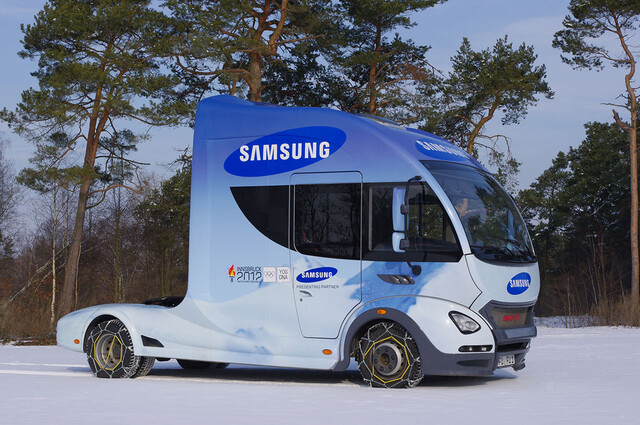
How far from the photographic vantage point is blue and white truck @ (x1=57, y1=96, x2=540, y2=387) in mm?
9516

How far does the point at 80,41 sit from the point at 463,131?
1593cm

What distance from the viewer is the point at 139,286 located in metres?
50.9

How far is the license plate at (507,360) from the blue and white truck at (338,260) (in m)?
0.03

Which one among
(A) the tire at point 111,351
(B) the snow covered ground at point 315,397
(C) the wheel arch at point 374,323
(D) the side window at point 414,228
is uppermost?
(D) the side window at point 414,228

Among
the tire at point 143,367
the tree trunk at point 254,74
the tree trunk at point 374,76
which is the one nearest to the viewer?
the tire at point 143,367

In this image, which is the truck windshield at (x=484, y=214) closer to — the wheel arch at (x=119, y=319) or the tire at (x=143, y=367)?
the wheel arch at (x=119, y=319)

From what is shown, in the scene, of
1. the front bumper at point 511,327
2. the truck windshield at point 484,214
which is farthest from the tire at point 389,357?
the truck windshield at point 484,214

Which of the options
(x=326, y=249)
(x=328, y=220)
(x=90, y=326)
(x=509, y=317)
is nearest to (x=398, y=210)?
(x=328, y=220)

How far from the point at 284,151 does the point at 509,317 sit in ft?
11.3

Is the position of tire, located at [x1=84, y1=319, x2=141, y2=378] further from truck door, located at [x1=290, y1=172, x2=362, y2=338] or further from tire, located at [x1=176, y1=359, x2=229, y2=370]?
truck door, located at [x1=290, y1=172, x2=362, y2=338]

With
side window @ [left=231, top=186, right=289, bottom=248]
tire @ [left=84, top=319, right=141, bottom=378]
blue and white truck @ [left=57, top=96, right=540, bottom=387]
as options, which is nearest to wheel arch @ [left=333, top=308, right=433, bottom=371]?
blue and white truck @ [left=57, top=96, right=540, bottom=387]

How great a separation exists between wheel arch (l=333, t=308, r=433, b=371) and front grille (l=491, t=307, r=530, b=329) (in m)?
0.87

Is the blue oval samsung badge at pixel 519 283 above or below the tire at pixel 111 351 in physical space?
above

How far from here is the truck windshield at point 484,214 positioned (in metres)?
9.69
